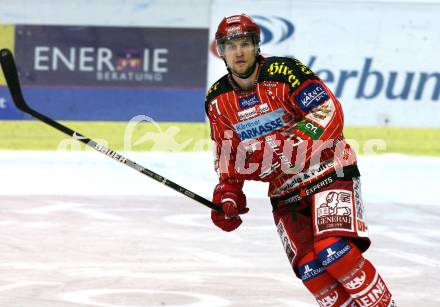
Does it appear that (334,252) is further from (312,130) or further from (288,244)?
(312,130)

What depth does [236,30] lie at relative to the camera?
4.41 m

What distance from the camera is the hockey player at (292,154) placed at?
429 centimetres

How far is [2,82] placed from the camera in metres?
11.0

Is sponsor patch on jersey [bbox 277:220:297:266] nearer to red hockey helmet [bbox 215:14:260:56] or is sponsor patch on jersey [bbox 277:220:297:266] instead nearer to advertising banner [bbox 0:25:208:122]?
red hockey helmet [bbox 215:14:260:56]

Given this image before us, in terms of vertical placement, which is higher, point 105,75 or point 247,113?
point 247,113

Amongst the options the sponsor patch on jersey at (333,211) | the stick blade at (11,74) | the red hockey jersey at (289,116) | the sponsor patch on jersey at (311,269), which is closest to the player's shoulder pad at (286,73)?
the red hockey jersey at (289,116)

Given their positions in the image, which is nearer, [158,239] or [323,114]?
[323,114]

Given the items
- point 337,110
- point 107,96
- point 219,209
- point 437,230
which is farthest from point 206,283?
point 107,96

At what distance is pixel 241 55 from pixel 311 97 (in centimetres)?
34

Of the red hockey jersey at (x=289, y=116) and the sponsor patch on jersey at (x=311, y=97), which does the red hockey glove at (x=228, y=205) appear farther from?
the sponsor patch on jersey at (x=311, y=97)

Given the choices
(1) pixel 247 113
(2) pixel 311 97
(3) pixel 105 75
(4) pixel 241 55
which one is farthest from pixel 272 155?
(3) pixel 105 75

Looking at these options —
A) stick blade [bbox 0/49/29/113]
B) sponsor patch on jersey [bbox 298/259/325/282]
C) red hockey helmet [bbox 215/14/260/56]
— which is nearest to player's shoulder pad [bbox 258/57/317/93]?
red hockey helmet [bbox 215/14/260/56]

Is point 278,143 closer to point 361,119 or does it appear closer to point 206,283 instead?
point 206,283

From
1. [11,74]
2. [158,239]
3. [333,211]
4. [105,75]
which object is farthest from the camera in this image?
[105,75]
